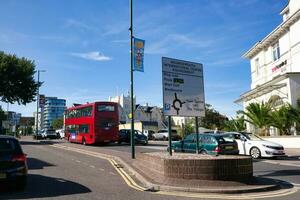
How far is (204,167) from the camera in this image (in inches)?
447

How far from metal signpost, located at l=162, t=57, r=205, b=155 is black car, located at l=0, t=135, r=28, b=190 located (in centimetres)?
525

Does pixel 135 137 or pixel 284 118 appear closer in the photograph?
pixel 284 118

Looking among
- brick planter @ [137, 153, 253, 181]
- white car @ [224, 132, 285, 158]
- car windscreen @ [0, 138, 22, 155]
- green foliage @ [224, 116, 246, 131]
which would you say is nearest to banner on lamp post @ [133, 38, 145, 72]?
white car @ [224, 132, 285, 158]

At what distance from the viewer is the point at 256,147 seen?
22.2 m

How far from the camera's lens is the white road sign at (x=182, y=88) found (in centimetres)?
1402

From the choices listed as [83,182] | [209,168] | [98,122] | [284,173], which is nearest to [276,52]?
[98,122]

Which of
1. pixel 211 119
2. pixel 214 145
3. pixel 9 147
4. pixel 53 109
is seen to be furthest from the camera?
pixel 53 109

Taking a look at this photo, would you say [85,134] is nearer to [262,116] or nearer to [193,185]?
[262,116]

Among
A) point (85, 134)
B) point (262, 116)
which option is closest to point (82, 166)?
point (85, 134)

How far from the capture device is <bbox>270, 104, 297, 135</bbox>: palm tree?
99.2 feet

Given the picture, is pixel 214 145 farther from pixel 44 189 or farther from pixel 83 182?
pixel 44 189

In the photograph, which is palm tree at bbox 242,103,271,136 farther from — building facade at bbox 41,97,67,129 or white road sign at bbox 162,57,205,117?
building facade at bbox 41,97,67,129

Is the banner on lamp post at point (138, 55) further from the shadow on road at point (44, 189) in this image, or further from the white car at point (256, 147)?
the shadow on road at point (44, 189)

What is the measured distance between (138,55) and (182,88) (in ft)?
19.0
